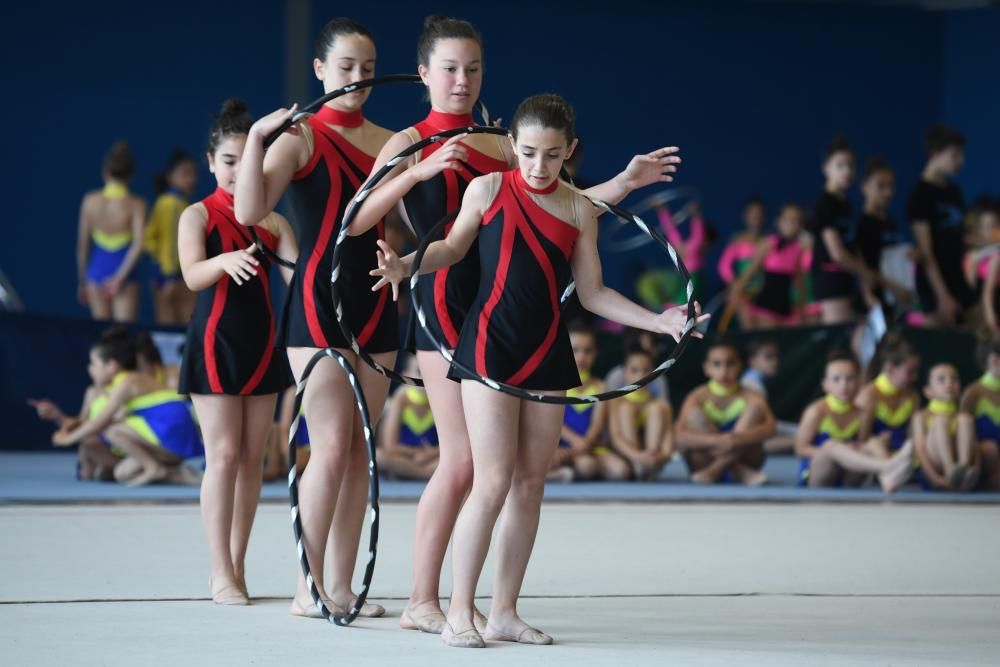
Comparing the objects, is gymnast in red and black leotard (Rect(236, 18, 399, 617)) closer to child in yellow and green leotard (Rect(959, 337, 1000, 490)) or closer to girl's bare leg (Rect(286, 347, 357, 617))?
girl's bare leg (Rect(286, 347, 357, 617))

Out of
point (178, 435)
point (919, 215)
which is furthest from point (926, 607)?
point (919, 215)

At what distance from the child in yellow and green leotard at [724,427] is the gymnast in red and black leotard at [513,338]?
4.21 metres

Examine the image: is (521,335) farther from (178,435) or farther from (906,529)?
(178,435)

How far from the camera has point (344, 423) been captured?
3.88 m

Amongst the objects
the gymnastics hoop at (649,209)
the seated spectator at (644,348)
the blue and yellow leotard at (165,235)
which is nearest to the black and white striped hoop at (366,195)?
the seated spectator at (644,348)

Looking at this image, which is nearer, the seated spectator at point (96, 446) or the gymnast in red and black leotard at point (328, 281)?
the gymnast in red and black leotard at point (328, 281)

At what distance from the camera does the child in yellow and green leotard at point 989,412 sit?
295 inches

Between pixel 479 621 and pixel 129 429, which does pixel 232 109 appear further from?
pixel 129 429

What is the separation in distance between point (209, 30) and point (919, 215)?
Result: 22.0ft

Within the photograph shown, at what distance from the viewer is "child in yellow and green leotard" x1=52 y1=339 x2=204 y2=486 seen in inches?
281

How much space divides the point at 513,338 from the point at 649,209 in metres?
10.3

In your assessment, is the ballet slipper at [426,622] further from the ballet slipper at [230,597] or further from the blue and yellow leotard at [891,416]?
the blue and yellow leotard at [891,416]

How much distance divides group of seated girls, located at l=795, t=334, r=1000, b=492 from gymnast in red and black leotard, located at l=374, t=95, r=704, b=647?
4164 millimetres

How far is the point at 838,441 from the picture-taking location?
24.8ft
